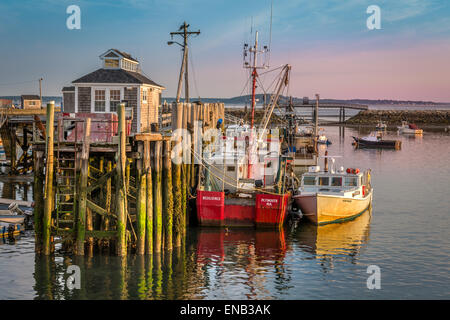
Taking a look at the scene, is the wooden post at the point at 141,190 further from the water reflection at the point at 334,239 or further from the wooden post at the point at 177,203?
the water reflection at the point at 334,239

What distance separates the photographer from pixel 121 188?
19.0 m

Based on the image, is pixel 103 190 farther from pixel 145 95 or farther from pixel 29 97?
pixel 29 97

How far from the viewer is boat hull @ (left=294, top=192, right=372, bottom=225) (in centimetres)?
2705

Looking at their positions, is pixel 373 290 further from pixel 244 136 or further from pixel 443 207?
pixel 443 207

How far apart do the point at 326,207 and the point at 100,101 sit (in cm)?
1434

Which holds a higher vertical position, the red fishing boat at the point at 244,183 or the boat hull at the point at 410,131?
the boat hull at the point at 410,131

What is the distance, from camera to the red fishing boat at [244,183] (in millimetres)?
25578

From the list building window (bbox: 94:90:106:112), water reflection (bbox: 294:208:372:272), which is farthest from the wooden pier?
building window (bbox: 94:90:106:112)

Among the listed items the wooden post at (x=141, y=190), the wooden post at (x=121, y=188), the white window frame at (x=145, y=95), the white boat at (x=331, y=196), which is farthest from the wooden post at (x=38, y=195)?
the white boat at (x=331, y=196)

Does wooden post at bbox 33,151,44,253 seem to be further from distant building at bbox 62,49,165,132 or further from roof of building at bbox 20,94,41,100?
roof of building at bbox 20,94,41,100

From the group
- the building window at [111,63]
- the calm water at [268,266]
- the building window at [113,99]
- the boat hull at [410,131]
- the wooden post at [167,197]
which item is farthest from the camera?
the boat hull at [410,131]

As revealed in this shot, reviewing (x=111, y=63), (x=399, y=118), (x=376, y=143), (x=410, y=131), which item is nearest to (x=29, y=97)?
(x=376, y=143)

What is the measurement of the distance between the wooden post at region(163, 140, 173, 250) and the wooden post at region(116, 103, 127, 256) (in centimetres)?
214

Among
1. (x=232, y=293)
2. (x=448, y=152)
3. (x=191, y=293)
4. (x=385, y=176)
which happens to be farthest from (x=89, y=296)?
(x=448, y=152)
